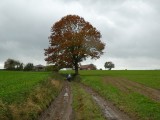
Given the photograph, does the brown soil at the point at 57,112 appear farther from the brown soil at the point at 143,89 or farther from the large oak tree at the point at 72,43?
the large oak tree at the point at 72,43

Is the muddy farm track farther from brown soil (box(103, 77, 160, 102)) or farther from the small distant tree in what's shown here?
the small distant tree

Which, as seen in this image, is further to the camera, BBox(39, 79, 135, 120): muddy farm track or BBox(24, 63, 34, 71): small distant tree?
BBox(24, 63, 34, 71): small distant tree

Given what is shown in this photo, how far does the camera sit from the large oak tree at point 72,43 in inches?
3127

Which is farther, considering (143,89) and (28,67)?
(28,67)

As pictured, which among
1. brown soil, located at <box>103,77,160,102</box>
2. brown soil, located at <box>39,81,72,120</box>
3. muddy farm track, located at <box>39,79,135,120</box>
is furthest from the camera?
brown soil, located at <box>103,77,160,102</box>

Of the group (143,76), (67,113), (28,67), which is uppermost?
(28,67)

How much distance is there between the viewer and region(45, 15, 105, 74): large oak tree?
261 feet

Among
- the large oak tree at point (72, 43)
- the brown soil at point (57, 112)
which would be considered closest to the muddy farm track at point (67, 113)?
the brown soil at point (57, 112)

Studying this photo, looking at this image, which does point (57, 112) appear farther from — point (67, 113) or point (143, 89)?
point (143, 89)

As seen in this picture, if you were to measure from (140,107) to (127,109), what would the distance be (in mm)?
1199

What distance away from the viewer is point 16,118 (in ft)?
66.9

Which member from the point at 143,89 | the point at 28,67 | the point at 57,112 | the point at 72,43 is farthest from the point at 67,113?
the point at 28,67

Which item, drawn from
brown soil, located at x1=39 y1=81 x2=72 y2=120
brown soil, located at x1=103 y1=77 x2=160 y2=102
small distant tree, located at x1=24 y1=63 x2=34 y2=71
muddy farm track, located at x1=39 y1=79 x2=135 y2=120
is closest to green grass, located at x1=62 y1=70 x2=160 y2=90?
brown soil, located at x1=103 y1=77 x2=160 y2=102

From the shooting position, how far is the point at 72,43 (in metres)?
78.9
